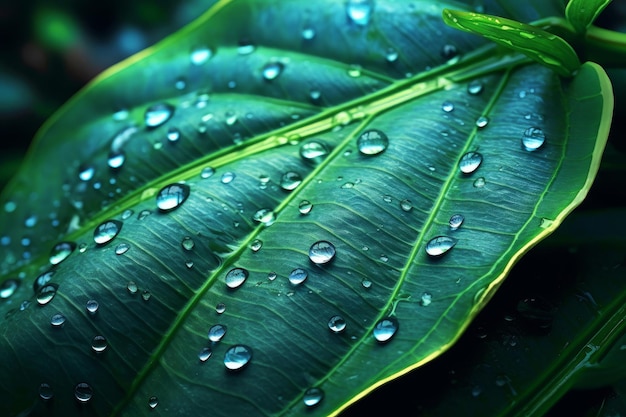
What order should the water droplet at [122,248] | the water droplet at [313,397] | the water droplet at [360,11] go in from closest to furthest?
the water droplet at [313,397] < the water droplet at [122,248] < the water droplet at [360,11]

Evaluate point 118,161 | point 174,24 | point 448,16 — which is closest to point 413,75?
point 448,16

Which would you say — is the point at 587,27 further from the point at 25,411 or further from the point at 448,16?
the point at 25,411

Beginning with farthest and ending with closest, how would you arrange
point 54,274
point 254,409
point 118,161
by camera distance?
1. point 118,161
2. point 54,274
3. point 254,409

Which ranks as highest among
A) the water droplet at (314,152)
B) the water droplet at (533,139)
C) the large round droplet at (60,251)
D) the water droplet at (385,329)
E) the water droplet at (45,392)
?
the water droplet at (533,139)


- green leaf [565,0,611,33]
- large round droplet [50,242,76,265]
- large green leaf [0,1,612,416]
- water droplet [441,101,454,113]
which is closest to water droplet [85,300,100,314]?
large green leaf [0,1,612,416]

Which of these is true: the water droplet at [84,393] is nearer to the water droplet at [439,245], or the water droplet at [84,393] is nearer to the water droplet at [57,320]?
the water droplet at [57,320]

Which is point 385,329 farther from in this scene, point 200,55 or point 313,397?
point 200,55

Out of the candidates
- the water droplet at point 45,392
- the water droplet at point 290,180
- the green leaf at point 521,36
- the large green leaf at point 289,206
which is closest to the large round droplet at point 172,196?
the large green leaf at point 289,206
